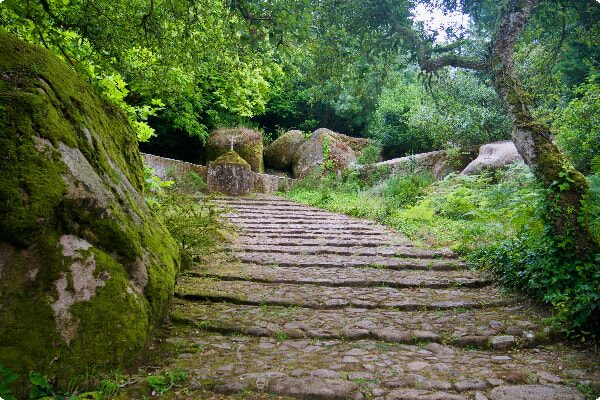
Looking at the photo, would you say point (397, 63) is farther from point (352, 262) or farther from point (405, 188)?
point (405, 188)

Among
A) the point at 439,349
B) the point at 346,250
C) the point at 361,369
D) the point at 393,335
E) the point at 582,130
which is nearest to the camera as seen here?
the point at 361,369

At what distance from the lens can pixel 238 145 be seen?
17172mm

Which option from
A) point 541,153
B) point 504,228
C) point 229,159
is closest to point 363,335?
point 541,153

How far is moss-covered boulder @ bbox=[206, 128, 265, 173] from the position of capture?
1691cm

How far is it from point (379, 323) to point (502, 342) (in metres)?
1.08

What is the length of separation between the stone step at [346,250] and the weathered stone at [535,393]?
3.82 m

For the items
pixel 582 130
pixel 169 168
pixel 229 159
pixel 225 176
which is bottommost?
pixel 225 176

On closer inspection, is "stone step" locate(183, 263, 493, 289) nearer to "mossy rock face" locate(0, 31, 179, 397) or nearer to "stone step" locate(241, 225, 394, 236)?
"mossy rock face" locate(0, 31, 179, 397)

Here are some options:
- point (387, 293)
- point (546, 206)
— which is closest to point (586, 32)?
point (546, 206)

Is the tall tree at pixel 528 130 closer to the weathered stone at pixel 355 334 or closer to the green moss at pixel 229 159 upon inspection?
the weathered stone at pixel 355 334

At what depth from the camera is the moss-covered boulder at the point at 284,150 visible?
19531 mm

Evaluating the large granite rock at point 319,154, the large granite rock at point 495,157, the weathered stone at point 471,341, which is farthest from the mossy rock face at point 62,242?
the large granite rock at point 319,154

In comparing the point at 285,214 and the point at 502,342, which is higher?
the point at 285,214

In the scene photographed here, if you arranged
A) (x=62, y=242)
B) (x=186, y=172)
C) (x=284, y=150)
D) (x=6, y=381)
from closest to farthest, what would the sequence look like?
1. (x=6, y=381)
2. (x=62, y=242)
3. (x=186, y=172)
4. (x=284, y=150)
